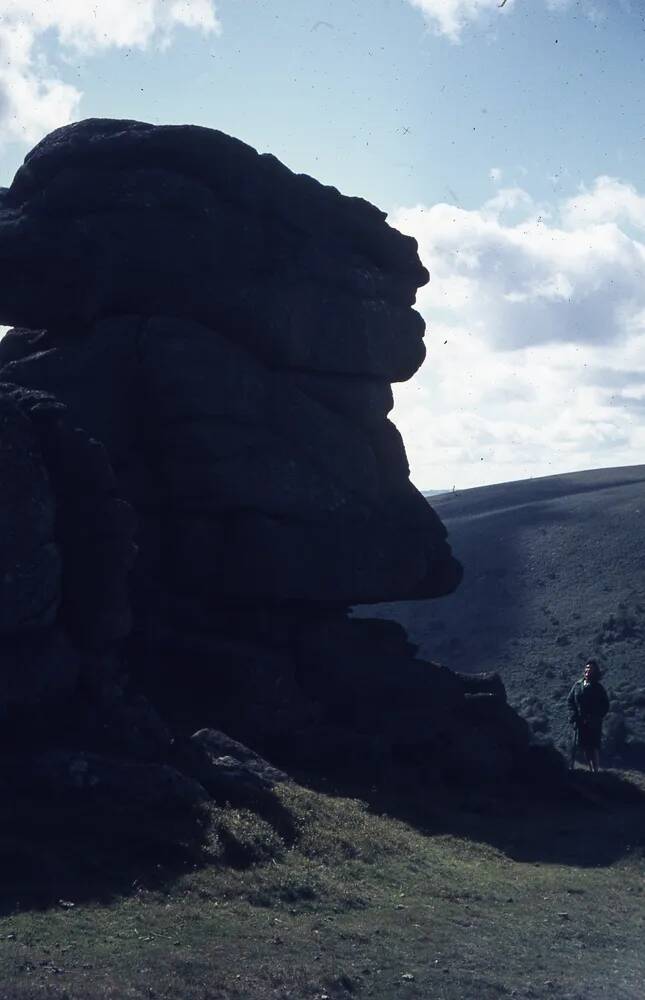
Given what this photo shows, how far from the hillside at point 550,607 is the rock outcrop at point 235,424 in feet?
58.8

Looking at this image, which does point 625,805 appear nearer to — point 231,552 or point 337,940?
point 231,552

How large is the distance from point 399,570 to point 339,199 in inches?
402

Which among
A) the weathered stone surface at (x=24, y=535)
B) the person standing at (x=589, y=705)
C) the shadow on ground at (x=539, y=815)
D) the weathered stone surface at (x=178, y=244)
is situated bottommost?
the shadow on ground at (x=539, y=815)

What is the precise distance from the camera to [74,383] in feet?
96.9

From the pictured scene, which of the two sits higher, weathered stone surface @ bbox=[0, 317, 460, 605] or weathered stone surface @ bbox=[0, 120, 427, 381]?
weathered stone surface @ bbox=[0, 120, 427, 381]

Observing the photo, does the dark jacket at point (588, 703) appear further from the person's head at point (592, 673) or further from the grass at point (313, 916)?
the grass at point (313, 916)

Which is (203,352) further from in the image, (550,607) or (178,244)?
(550,607)

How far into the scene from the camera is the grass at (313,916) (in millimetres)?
12758

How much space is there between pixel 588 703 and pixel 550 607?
29.8 m

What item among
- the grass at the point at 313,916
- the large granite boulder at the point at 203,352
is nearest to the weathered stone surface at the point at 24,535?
the grass at the point at 313,916

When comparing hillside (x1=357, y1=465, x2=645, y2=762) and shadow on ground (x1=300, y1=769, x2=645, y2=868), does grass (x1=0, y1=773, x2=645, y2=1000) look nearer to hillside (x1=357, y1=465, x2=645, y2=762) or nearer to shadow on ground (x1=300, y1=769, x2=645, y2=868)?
shadow on ground (x1=300, y1=769, x2=645, y2=868)

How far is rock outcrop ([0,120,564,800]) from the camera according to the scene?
28531mm

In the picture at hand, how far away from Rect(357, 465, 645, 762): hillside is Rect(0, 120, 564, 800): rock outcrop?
1793 cm

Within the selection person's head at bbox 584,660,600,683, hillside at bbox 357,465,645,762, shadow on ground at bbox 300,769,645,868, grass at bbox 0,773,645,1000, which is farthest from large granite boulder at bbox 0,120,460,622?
hillside at bbox 357,465,645,762
